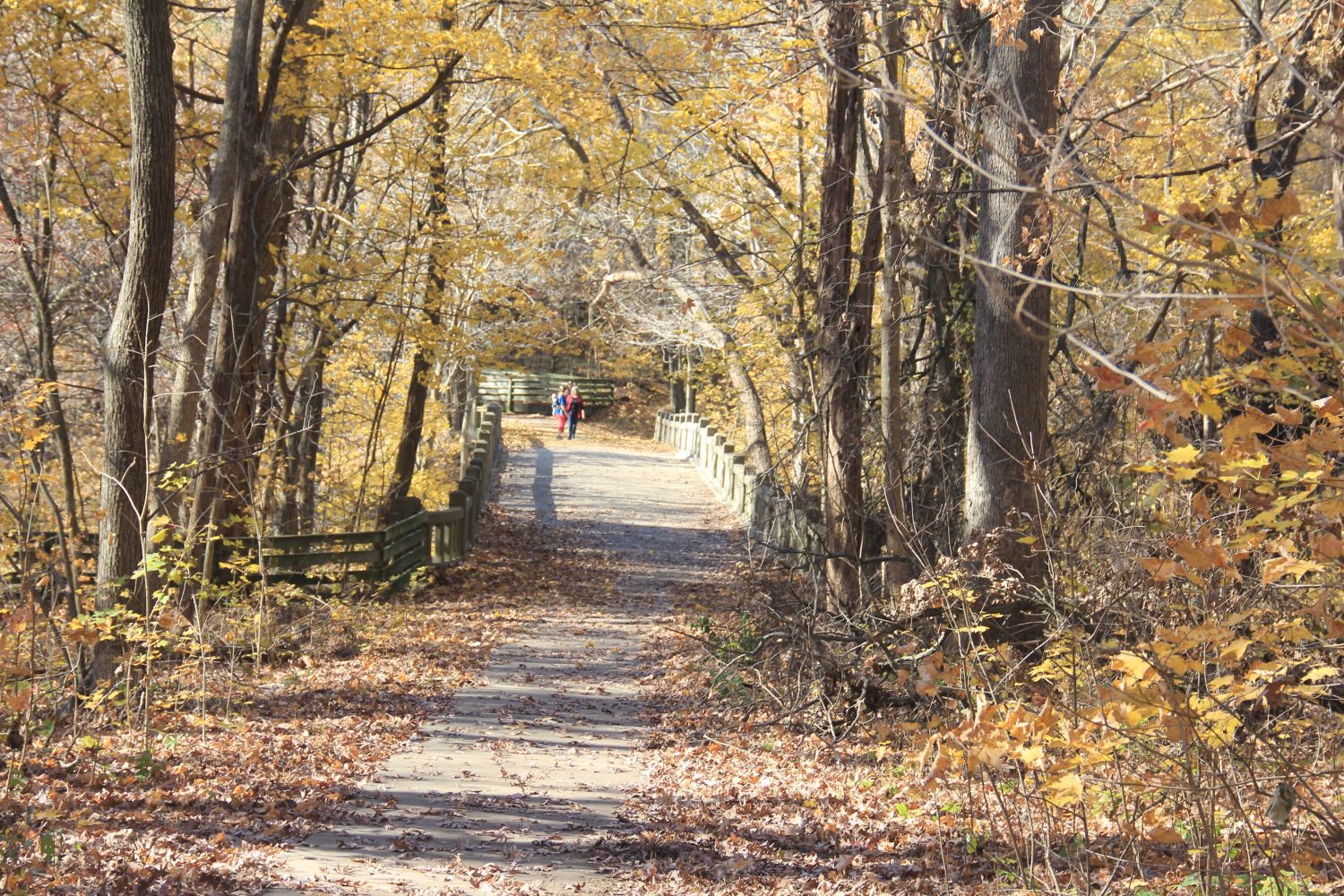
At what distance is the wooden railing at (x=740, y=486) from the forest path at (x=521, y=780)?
68.3 inches

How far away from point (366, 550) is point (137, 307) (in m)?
6.29

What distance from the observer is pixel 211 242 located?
33.0 feet

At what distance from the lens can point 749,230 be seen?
18.5 metres

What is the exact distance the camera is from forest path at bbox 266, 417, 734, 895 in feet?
18.5

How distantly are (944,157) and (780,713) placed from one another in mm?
4642

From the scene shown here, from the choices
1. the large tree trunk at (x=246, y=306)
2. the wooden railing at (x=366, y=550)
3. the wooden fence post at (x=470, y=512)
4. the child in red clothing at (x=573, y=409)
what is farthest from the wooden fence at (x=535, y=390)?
the large tree trunk at (x=246, y=306)

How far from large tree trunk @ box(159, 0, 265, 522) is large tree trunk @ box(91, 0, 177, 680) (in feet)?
2.49

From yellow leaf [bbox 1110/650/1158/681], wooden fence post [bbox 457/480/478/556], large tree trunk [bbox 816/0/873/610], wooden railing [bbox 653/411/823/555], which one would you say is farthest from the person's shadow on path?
yellow leaf [bbox 1110/650/1158/681]

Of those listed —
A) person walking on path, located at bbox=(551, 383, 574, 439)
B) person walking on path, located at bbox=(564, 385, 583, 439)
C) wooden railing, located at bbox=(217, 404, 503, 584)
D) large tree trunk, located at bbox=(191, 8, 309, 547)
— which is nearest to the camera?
large tree trunk, located at bbox=(191, 8, 309, 547)

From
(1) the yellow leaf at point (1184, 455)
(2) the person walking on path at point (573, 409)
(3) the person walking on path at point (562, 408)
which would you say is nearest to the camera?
(1) the yellow leaf at point (1184, 455)

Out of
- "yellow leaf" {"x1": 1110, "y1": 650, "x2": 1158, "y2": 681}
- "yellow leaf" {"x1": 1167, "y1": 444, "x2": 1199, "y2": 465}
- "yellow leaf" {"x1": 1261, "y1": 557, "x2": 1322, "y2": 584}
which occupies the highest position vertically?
"yellow leaf" {"x1": 1167, "y1": 444, "x2": 1199, "y2": 465}

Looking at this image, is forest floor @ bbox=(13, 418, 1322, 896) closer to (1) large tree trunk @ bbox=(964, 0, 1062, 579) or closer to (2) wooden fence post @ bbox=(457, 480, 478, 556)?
(1) large tree trunk @ bbox=(964, 0, 1062, 579)

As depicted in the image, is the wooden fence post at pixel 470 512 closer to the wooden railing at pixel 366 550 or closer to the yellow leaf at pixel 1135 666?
the wooden railing at pixel 366 550

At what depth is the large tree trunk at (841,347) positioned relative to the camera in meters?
9.35
